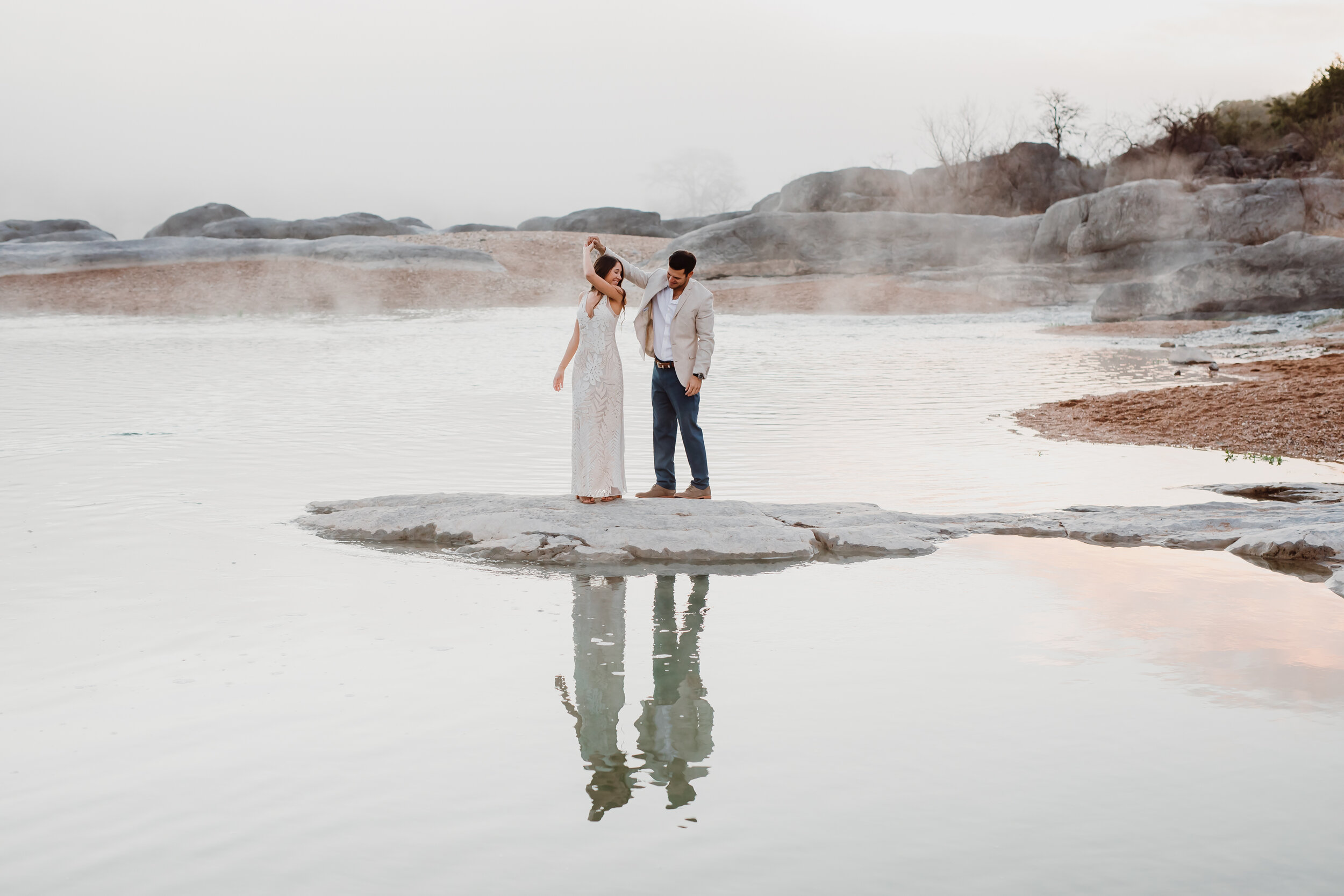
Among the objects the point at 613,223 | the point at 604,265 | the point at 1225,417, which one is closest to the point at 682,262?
the point at 604,265

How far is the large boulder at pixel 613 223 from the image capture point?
5344 cm

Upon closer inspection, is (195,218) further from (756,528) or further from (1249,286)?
(756,528)

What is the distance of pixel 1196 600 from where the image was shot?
16.5 ft

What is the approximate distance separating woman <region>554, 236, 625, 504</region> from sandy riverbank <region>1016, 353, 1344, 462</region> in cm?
491

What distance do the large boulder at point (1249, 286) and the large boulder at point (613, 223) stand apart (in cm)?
3059

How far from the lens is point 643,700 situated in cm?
393

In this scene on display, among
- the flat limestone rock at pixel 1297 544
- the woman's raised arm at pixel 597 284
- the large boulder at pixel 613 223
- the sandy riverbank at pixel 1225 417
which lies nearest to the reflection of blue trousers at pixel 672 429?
the woman's raised arm at pixel 597 284

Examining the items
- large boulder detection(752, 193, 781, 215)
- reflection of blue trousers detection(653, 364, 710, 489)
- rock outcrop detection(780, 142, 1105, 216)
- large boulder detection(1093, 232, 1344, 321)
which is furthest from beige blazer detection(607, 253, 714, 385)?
large boulder detection(752, 193, 781, 215)

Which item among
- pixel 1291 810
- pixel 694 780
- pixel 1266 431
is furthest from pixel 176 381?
pixel 1291 810

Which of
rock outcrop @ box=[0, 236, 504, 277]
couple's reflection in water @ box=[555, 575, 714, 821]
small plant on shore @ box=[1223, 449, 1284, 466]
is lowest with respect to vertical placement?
couple's reflection in water @ box=[555, 575, 714, 821]

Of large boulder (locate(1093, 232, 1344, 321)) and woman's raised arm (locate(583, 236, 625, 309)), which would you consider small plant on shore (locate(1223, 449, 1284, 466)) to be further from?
large boulder (locate(1093, 232, 1344, 321))

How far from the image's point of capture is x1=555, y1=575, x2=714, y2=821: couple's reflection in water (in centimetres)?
327

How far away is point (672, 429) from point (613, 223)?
47.5 meters

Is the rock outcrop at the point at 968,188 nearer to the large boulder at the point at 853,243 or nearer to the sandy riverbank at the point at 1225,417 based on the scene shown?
the large boulder at the point at 853,243
